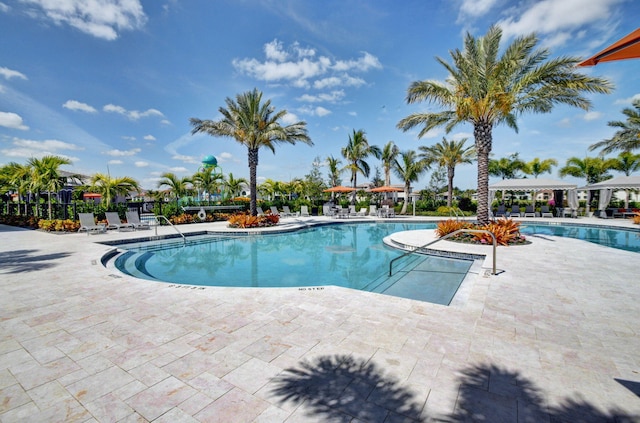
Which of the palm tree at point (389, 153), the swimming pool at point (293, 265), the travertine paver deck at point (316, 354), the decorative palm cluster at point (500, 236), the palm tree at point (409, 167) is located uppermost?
the palm tree at point (389, 153)

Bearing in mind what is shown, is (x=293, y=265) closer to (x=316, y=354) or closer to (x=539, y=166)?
(x=316, y=354)

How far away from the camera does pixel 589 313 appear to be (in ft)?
13.8

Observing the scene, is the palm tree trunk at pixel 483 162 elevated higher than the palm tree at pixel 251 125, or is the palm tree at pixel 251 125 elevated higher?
the palm tree at pixel 251 125

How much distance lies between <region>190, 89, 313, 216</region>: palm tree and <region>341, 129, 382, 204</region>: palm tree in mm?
13047

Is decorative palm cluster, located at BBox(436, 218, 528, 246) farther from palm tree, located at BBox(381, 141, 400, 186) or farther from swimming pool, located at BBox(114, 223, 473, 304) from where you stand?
palm tree, located at BBox(381, 141, 400, 186)

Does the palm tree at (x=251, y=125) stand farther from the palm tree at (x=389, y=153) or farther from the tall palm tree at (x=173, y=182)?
the palm tree at (x=389, y=153)

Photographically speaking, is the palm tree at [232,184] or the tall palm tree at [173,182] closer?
the tall palm tree at [173,182]

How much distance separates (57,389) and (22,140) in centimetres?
3115

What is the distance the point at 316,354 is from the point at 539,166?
148 feet

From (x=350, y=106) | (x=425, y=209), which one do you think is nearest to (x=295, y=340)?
(x=350, y=106)

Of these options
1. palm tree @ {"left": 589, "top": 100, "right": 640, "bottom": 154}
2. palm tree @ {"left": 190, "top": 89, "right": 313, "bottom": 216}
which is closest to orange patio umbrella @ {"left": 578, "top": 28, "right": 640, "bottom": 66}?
palm tree @ {"left": 190, "top": 89, "right": 313, "bottom": 216}

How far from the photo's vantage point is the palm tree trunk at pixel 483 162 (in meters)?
11.4

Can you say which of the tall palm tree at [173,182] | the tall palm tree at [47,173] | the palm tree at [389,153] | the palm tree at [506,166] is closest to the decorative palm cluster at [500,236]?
the tall palm tree at [47,173]

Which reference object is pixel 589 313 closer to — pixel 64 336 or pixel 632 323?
pixel 632 323
